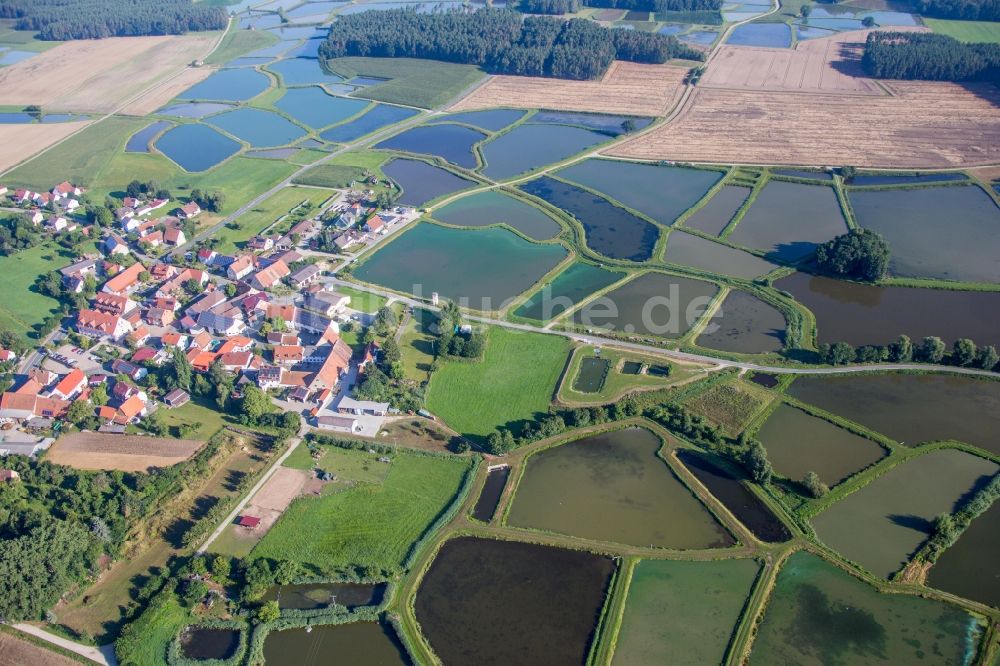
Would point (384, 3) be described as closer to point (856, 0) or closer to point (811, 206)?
point (856, 0)

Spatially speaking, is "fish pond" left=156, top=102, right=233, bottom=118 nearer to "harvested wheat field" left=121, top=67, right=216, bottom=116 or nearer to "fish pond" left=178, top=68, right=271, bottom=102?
"harvested wheat field" left=121, top=67, right=216, bottom=116

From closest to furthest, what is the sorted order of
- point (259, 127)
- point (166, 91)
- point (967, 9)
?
1. point (259, 127)
2. point (166, 91)
3. point (967, 9)

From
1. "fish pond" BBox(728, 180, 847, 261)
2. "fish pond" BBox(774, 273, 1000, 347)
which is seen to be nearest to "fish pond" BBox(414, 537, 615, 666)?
"fish pond" BBox(774, 273, 1000, 347)

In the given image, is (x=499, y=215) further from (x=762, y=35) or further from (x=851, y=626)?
(x=762, y=35)

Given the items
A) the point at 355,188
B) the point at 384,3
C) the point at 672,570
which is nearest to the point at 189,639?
the point at 672,570

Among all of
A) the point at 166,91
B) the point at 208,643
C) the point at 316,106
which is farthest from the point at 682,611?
the point at 166,91

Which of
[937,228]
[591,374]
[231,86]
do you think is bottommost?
[591,374]

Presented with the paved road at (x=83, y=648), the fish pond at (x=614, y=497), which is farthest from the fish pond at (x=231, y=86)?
the paved road at (x=83, y=648)
